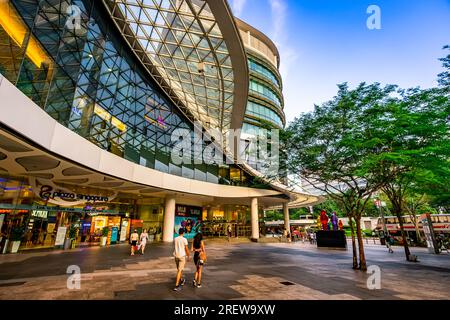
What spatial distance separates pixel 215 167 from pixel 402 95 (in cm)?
2407

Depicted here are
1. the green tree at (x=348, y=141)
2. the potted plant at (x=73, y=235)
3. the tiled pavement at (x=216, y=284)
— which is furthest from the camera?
the potted plant at (x=73, y=235)

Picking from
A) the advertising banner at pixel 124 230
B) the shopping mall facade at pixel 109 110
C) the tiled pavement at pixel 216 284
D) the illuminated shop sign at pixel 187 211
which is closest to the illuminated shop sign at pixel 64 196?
the shopping mall facade at pixel 109 110

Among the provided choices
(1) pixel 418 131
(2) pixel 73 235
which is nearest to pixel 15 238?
(2) pixel 73 235

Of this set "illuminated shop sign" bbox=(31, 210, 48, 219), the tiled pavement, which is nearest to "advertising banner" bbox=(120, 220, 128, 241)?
"illuminated shop sign" bbox=(31, 210, 48, 219)

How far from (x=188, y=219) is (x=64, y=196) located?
668 inches

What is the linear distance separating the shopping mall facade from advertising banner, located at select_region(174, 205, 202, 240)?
0.91 ft

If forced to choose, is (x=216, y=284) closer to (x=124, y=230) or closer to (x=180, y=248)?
(x=180, y=248)

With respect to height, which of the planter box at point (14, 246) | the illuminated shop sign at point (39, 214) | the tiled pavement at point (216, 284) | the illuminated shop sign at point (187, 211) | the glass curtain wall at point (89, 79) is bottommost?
the tiled pavement at point (216, 284)

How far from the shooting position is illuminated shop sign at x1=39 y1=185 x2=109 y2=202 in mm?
17016

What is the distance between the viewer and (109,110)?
19.2 m

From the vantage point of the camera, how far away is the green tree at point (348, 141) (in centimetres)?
1222

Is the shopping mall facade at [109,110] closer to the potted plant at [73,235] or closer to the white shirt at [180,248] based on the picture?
the potted plant at [73,235]

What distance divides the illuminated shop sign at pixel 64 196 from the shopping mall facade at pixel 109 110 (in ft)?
0.32
